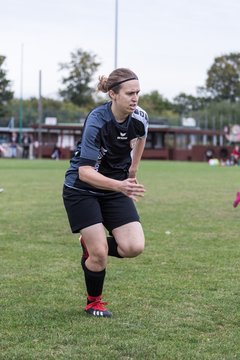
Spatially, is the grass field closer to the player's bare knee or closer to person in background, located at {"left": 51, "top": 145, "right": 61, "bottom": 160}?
the player's bare knee

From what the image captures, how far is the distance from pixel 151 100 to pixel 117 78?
331 ft

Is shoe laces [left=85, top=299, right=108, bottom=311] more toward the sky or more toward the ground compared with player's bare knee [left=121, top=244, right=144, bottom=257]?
more toward the ground

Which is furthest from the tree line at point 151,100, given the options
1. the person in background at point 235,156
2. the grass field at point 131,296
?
the grass field at point 131,296

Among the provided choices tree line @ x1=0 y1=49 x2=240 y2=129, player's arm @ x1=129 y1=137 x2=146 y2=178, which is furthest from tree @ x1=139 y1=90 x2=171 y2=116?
player's arm @ x1=129 y1=137 x2=146 y2=178

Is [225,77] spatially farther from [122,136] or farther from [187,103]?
[122,136]

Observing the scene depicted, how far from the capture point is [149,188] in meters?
20.1

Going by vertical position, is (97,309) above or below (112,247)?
below

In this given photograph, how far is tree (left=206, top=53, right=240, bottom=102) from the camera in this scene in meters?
106

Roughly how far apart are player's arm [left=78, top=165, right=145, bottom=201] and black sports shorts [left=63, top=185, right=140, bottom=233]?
259 millimetres

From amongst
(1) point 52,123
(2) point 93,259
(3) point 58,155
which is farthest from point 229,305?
(1) point 52,123

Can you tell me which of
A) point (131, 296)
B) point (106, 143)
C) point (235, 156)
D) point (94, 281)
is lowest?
point (235, 156)

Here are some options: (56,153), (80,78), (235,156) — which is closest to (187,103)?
(80,78)

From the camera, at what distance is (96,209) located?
5195 mm

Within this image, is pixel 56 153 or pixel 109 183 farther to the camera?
pixel 56 153
